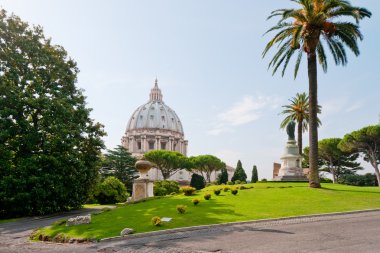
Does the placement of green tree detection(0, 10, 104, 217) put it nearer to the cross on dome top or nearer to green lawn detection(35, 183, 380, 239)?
green lawn detection(35, 183, 380, 239)

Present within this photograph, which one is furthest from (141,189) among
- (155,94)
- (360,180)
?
(155,94)

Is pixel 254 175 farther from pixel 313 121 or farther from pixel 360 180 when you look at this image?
pixel 313 121

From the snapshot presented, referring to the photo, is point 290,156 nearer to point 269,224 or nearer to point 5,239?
point 269,224

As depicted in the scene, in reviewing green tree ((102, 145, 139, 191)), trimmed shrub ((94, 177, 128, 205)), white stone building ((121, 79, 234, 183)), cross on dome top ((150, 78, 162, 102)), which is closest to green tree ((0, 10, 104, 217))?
trimmed shrub ((94, 177, 128, 205))

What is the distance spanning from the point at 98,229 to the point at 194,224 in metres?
4.32

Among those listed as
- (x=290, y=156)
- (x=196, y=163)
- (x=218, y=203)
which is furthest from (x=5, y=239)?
(x=196, y=163)

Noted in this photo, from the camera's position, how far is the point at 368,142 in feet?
183

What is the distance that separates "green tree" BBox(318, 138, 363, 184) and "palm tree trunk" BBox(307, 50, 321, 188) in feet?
140

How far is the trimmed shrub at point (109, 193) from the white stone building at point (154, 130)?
98292 mm

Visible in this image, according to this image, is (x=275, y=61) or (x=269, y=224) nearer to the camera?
(x=269, y=224)

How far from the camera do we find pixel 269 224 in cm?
1452

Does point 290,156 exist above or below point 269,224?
above

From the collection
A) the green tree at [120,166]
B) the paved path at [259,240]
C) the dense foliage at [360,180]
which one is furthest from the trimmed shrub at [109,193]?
the dense foliage at [360,180]

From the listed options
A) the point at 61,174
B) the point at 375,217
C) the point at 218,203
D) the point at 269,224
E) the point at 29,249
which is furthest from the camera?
the point at 61,174
